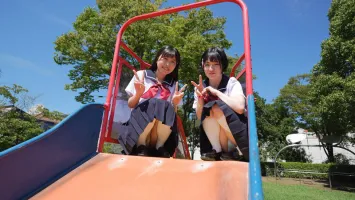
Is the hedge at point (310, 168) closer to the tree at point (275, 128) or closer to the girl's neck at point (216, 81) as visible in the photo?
the tree at point (275, 128)

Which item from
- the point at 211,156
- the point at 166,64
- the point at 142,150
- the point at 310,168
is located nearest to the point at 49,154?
the point at 142,150

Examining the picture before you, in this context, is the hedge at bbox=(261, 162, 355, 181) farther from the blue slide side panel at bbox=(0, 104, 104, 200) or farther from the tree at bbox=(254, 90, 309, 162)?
the blue slide side panel at bbox=(0, 104, 104, 200)

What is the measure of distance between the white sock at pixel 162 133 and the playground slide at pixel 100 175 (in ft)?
1.47

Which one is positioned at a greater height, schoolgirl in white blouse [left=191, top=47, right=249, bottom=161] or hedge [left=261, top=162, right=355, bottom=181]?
schoolgirl in white blouse [left=191, top=47, right=249, bottom=161]

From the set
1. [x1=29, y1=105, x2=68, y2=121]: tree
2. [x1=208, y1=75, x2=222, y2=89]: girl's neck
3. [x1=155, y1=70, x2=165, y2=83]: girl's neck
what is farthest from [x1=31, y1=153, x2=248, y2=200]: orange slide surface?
[x1=29, y1=105, x2=68, y2=121]: tree

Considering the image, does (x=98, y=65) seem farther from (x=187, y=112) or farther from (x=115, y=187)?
A: (x=115, y=187)

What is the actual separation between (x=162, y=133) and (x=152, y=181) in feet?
2.34

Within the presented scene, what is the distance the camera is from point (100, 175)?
139 centimetres

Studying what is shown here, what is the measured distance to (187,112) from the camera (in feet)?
43.2

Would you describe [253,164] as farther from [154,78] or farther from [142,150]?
[154,78]

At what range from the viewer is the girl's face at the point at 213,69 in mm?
1975

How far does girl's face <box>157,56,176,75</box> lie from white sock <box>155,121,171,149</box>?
0.54 metres


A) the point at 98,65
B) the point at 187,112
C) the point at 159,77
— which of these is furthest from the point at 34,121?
the point at 159,77

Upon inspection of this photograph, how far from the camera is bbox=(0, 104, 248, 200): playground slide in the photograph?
117 cm
